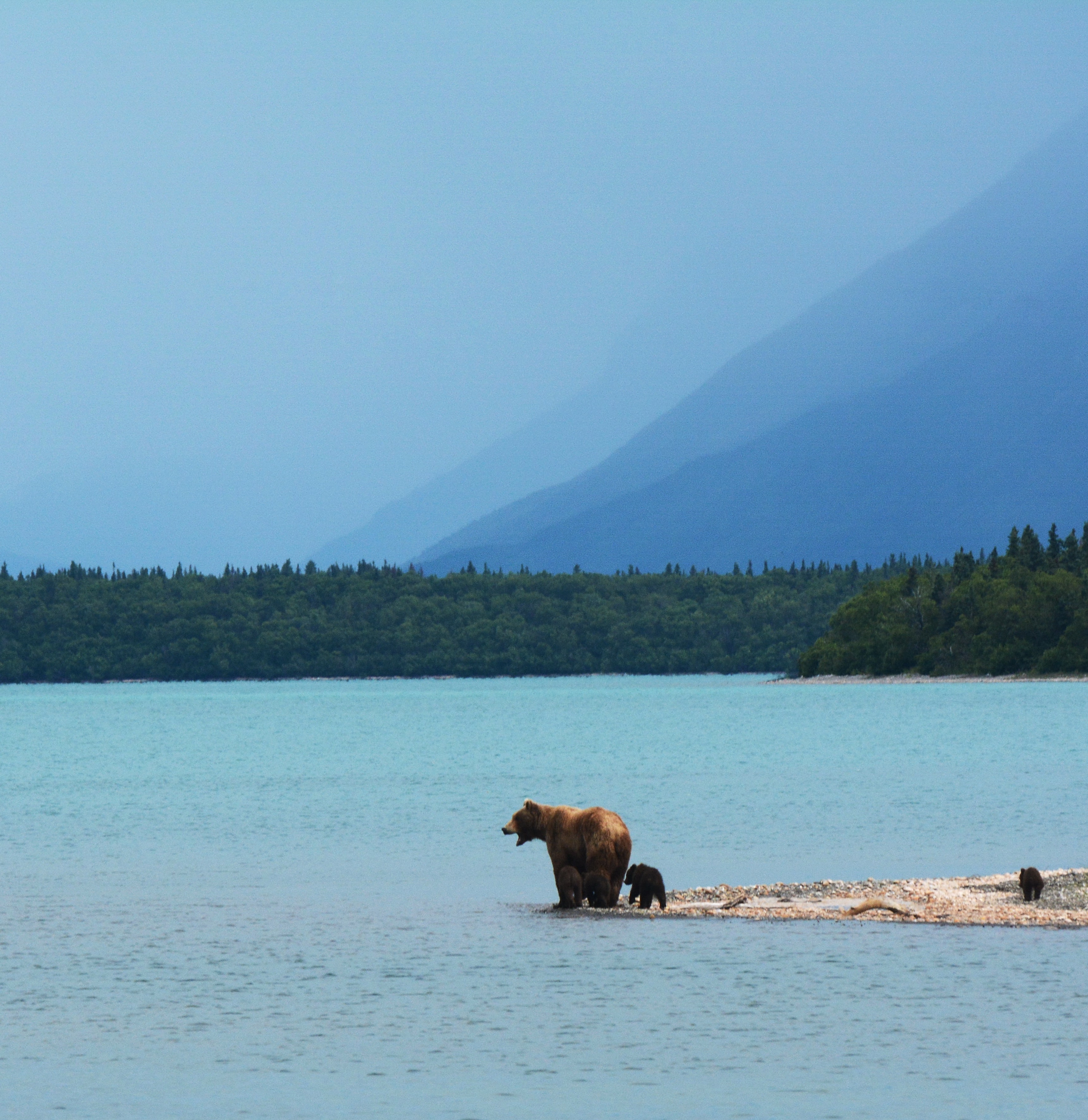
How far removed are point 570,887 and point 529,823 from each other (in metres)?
1.61

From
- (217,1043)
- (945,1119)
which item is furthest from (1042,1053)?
(217,1043)

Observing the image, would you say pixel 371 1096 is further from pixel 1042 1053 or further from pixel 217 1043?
pixel 1042 1053

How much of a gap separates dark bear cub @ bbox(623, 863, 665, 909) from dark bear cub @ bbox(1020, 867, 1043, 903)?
6836 mm

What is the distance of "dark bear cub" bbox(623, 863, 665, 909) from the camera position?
117ft

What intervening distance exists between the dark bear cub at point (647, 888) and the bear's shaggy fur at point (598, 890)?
0.46 metres

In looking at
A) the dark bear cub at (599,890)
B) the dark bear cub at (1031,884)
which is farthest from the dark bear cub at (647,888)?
the dark bear cub at (1031,884)

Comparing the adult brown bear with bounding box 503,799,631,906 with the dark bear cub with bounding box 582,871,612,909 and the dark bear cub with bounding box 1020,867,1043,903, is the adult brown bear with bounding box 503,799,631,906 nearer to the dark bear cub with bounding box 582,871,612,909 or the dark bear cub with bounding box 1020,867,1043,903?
the dark bear cub with bounding box 582,871,612,909

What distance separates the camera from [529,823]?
122 feet

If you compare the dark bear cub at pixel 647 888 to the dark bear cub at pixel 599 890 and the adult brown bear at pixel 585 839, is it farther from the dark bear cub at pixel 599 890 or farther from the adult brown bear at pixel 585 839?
the dark bear cub at pixel 599 890

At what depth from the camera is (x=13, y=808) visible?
75625 mm

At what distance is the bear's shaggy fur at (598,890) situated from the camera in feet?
118

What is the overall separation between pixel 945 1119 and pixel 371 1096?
6.56m

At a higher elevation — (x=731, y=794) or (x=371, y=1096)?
(x=731, y=794)

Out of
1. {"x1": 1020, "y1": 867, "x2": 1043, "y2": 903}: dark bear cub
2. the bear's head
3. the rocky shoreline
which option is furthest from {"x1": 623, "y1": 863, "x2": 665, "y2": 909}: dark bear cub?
{"x1": 1020, "y1": 867, "x2": 1043, "y2": 903}: dark bear cub
